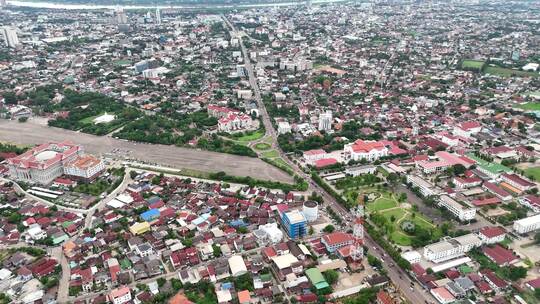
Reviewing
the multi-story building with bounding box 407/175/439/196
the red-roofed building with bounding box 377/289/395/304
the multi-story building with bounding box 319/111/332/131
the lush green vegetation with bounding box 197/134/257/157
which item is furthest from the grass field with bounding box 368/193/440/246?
the multi-story building with bounding box 319/111/332/131

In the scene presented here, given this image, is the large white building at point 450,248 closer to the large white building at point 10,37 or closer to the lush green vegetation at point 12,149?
→ the lush green vegetation at point 12,149

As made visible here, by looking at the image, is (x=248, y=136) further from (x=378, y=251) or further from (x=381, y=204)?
(x=378, y=251)

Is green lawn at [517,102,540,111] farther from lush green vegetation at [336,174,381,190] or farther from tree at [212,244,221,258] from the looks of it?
tree at [212,244,221,258]

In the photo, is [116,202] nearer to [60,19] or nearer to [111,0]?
[60,19]

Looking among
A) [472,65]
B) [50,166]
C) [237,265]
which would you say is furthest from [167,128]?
[472,65]

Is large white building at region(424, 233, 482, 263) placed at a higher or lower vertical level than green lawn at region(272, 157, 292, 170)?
higher

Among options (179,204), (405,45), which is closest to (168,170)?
(179,204)
